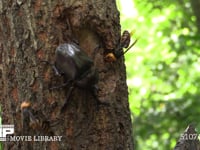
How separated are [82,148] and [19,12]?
0.71 m

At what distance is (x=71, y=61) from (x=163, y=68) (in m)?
6.28

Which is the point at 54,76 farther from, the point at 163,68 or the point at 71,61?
the point at 163,68

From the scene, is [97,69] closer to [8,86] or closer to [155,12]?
[8,86]

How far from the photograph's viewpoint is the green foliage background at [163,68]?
657cm

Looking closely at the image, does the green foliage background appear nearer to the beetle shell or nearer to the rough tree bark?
the rough tree bark

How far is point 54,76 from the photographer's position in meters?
2.07

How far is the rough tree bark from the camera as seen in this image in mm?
2061

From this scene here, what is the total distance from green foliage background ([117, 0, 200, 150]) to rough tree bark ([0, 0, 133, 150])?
12.9 feet

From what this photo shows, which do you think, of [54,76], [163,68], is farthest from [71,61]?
[163,68]

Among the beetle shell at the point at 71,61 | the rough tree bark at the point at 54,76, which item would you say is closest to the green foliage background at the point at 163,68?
the rough tree bark at the point at 54,76

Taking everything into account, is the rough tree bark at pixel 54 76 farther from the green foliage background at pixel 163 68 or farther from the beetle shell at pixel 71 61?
the green foliage background at pixel 163 68

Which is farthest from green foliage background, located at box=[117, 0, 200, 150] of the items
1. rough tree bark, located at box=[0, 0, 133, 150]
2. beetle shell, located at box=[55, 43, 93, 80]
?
beetle shell, located at box=[55, 43, 93, 80]

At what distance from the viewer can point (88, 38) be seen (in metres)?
2.16

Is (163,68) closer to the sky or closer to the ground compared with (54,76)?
closer to the sky
